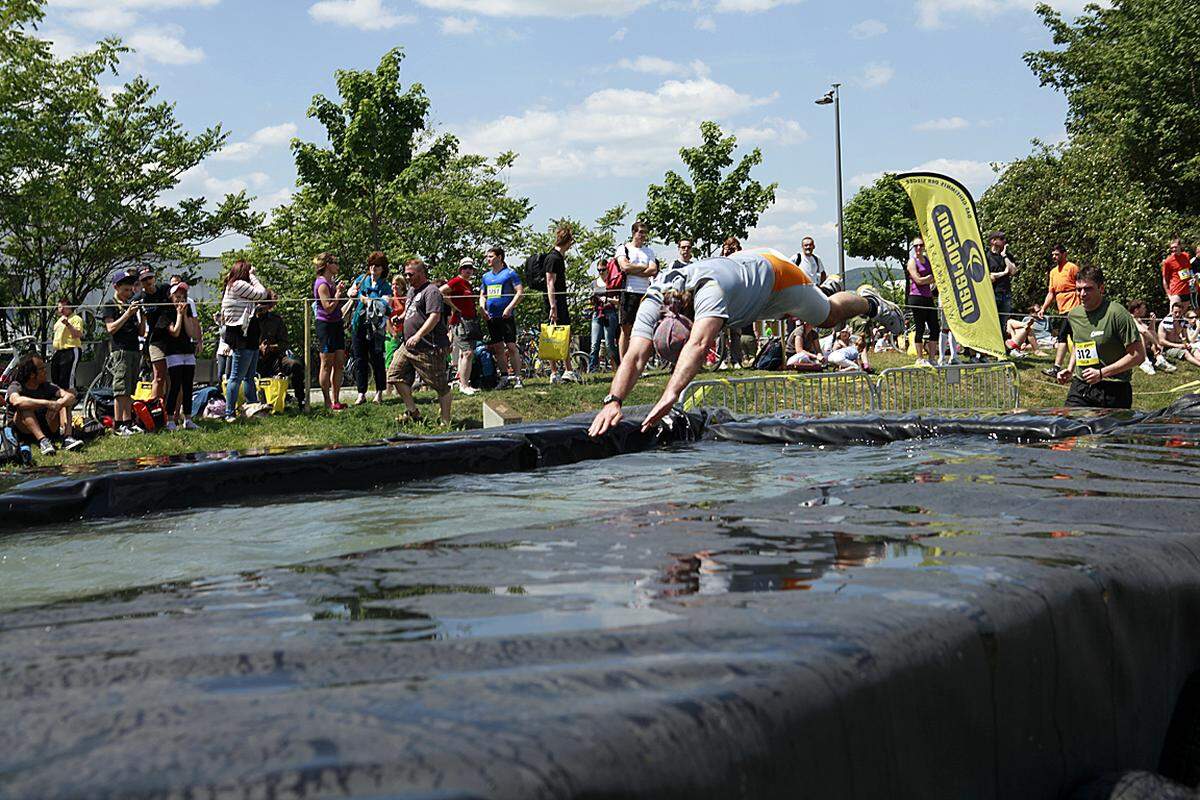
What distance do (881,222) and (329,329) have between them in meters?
42.8

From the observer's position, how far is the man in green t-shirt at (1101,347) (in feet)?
25.3

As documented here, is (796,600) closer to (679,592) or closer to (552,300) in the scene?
(679,592)

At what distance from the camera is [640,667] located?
135 cm

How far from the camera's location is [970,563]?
6.76 feet

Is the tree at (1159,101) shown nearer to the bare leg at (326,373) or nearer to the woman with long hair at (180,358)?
the bare leg at (326,373)

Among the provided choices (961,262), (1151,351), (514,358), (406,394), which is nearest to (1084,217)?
(1151,351)

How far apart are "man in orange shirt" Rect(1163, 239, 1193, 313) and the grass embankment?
2910 millimetres

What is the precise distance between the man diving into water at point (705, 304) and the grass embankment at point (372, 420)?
263 centimetres

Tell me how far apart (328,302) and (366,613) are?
9.55m

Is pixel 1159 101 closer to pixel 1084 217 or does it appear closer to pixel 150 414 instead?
pixel 1084 217

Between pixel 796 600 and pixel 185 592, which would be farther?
pixel 185 592

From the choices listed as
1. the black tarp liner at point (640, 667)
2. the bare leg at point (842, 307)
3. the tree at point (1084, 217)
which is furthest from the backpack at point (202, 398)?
the tree at point (1084, 217)

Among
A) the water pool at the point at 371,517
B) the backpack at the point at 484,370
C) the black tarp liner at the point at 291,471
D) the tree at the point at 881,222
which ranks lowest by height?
the water pool at the point at 371,517

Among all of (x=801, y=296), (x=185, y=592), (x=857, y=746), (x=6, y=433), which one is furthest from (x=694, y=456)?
(x=6, y=433)
